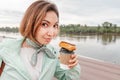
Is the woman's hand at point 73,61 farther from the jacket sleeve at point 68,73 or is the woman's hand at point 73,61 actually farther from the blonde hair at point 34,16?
the blonde hair at point 34,16

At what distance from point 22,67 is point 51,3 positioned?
0.37 m

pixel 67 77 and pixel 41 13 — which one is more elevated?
pixel 41 13

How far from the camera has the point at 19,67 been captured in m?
1.51

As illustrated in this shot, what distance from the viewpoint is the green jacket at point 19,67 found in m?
1.50

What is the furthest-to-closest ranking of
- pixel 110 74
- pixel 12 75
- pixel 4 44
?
pixel 110 74 → pixel 4 44 → pixel 12 75

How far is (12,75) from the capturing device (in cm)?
149

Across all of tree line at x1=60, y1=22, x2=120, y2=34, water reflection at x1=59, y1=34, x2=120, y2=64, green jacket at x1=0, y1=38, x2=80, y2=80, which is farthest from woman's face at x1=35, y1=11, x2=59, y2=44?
tree line at x1=60, y1=22, x2=120, y2=34

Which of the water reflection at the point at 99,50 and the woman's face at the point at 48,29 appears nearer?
the woman's face at the point at 48,29

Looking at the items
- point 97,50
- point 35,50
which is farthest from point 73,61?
point 97,50

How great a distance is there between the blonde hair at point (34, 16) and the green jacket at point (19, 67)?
0.26 ft

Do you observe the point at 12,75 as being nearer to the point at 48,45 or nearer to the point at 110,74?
the point at 48,45

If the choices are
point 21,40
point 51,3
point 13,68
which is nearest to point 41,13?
point 51,3

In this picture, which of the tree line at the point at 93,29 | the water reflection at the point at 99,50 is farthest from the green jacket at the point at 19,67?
the tree line at the point at 93,29

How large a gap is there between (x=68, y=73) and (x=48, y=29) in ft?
0.87
